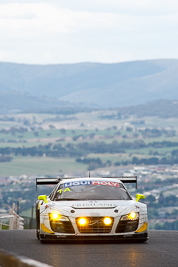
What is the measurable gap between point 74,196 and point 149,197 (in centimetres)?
8823

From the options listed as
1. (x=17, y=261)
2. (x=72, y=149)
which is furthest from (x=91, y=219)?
(x=72, y=149)

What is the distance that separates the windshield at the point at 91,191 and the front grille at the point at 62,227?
0.81 metres

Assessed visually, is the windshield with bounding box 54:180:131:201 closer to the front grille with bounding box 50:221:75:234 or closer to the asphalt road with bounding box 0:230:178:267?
the front grille with bounding box 50:221:75:234

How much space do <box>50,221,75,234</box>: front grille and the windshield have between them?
0.81 meters

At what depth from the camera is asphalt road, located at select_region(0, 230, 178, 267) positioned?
10898 millimetres

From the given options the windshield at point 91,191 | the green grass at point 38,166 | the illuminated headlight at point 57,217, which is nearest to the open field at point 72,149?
the green grass at point 38,166

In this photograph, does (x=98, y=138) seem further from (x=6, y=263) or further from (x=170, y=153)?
(x=6, y=263)

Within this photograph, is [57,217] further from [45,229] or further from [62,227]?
[45,229]

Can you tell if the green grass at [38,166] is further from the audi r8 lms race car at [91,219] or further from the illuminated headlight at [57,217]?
the illuminated headlight at [57,217]

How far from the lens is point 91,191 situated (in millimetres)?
14859

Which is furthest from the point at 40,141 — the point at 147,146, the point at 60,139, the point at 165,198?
the point at 165,198

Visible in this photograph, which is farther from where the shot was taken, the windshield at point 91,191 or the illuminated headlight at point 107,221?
the windshield at point 91,191

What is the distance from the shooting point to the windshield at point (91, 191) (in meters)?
14.6

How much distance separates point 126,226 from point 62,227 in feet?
Answer: 3.45
